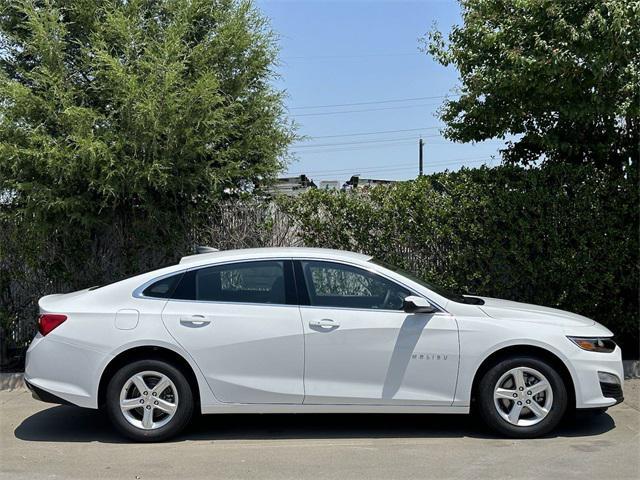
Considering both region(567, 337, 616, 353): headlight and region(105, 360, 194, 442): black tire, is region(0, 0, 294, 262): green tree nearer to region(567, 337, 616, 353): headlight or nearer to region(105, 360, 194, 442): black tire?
region(105, 360, 194, 442): black tire

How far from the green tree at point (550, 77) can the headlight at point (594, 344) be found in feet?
9.51

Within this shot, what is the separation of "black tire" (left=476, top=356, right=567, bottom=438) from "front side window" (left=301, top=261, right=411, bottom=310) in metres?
0.92

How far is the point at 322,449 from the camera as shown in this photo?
560 centimetres

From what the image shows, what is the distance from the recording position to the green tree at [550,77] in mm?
7301

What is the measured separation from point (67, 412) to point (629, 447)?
198 inches

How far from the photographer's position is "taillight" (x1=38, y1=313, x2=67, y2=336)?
5730 millimetres

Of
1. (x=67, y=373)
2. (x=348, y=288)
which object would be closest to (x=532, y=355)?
(x=348, y=288)

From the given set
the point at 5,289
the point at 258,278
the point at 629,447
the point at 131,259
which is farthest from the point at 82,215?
the point at 629,447

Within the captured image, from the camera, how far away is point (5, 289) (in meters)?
8.61

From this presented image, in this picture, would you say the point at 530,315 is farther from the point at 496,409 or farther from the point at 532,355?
the point at 496,409

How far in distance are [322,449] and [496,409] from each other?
4.68 feet

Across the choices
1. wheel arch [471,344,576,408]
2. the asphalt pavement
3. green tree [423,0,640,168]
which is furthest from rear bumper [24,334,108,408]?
green tree [423,0,640,168]

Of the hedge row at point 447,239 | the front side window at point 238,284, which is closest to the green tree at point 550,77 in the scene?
the hedge row at point 447,239

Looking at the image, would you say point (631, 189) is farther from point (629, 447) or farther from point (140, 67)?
point (140, 67)
